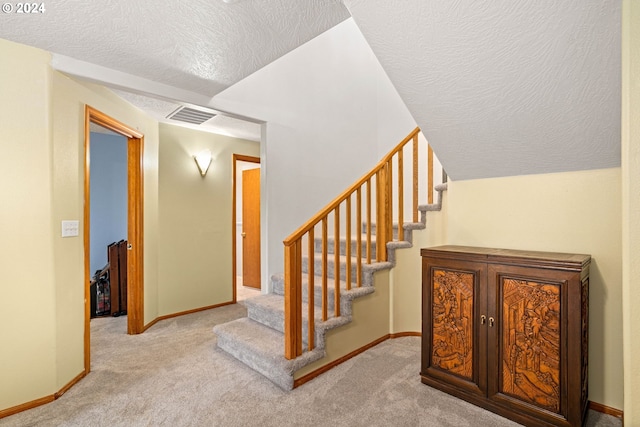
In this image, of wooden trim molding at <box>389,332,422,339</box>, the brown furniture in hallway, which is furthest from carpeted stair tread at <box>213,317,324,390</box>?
the brown furniture in hallway

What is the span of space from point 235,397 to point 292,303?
0.69m

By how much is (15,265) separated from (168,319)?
1866 mm

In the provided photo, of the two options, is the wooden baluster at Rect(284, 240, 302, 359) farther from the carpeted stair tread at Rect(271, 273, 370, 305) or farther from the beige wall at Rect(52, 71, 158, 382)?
the beige wall at Rect(52, 71, 158, 382)

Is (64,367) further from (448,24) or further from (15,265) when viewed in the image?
(448,24)

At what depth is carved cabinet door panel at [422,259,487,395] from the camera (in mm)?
1828

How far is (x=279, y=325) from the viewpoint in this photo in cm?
254

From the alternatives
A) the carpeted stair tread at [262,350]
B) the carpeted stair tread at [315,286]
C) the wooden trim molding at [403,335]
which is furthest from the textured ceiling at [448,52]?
the carpeted stair tread at [262,350]

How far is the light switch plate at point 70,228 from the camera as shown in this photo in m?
2.07

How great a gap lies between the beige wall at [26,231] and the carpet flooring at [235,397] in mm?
261

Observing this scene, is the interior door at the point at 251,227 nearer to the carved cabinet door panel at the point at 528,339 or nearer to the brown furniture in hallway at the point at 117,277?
the brown furniture in hallway at the point at 117,277

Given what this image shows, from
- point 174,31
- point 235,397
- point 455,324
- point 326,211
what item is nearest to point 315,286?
point 326,211

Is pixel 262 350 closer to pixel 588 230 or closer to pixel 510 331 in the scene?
pixel 510 331

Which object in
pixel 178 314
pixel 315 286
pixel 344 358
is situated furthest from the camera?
pixel 178 314

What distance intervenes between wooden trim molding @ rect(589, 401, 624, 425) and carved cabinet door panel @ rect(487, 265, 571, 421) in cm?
45
